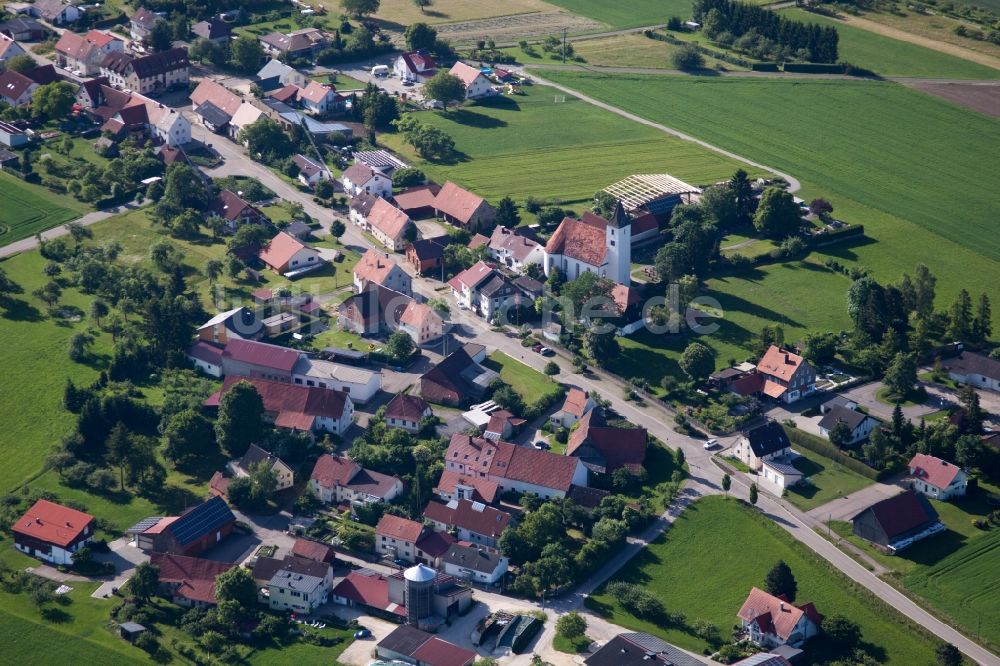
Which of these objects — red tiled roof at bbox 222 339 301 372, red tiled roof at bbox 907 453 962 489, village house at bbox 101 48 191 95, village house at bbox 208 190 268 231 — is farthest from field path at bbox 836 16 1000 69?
red tiled roof at bbox 222 339 301 372

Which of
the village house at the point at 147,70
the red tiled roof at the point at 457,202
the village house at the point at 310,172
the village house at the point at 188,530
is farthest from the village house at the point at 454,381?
the village house at the point at 147,70

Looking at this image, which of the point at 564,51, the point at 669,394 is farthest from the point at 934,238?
the point at 564,51

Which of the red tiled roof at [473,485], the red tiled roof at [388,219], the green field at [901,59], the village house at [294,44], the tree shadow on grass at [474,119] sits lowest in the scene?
the red tiled roof at [473,485]

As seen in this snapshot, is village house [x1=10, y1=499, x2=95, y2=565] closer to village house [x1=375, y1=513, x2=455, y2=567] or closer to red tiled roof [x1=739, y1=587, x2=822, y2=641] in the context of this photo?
village house [x1=375, y1=513, x2=455, y2=567]

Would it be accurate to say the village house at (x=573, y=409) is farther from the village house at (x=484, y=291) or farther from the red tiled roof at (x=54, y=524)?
the red tiled roof at (x=54, y=524)

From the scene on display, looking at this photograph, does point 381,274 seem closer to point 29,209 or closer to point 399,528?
point 399,528
